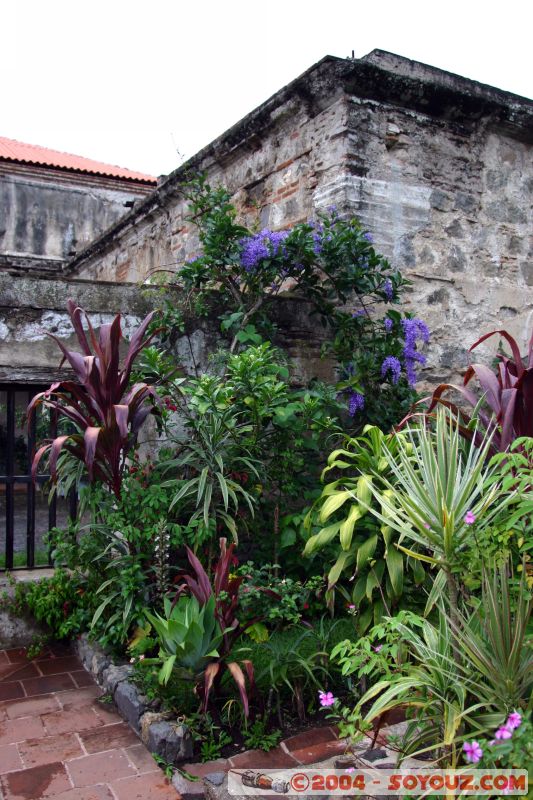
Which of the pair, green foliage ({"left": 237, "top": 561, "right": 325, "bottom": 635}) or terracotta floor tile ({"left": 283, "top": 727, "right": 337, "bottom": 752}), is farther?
green foliage ({"left": 237, "top": 561, "right": 325, "bottom": 635})

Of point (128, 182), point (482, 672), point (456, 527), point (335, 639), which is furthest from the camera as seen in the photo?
point (128, 182)

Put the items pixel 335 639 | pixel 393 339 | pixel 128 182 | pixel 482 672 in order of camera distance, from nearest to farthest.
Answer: pixel 482 672 → pixel 335 639 → pixel 393 339 → pixel 128 182

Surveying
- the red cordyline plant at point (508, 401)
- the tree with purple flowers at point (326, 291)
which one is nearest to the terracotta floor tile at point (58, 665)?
the tree with purple flowers at point (326, 291)

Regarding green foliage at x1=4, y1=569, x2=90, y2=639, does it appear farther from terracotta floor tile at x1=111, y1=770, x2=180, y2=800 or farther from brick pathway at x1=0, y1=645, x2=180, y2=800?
terracotta floor tile at x1=111, y1=770, x2=180, y2=800

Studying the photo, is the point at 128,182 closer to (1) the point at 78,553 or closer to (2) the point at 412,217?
(2) the point at 412,217

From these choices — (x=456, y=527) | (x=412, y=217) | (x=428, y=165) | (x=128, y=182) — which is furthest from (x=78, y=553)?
(x=128, y=182)

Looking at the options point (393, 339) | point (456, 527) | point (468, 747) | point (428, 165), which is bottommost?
point (468, 747)

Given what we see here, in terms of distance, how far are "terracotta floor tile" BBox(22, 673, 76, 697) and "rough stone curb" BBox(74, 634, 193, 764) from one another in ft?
0.42

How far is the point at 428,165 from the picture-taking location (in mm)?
4984

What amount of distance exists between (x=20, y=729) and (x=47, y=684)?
47 centimetres

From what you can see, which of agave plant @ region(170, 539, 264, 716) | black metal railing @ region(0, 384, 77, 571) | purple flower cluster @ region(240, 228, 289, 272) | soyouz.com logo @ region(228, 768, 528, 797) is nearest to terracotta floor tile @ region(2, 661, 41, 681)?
black metal railing @ region(0, 384, 77, 571)

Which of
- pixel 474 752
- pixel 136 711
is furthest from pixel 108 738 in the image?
pixel 474 752

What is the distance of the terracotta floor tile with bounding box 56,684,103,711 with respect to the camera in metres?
3.13

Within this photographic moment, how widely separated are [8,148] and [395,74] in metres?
11.6
